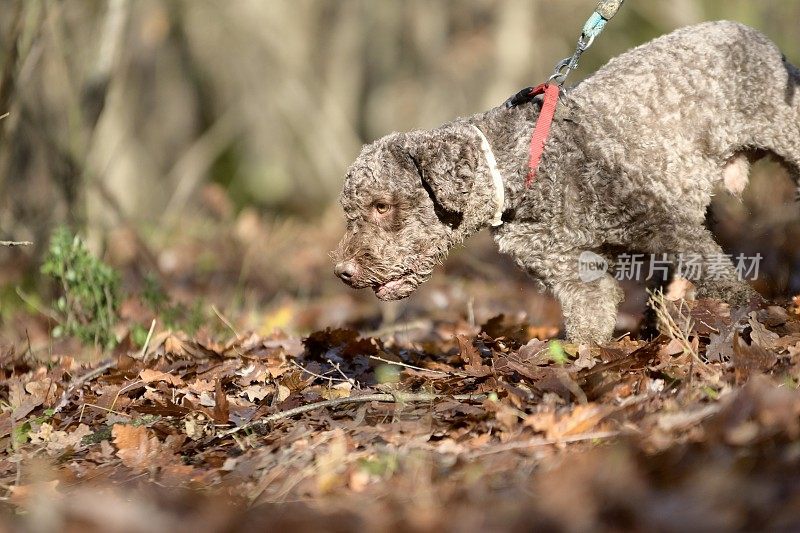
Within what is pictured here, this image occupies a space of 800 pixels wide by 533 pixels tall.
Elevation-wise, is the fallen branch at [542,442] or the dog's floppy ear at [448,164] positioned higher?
the dog's floppy ear at [448,164]

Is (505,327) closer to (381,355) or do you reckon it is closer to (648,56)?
(381,355)

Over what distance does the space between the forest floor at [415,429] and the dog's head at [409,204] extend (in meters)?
0.55

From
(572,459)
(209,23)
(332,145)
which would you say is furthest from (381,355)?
(209,23)

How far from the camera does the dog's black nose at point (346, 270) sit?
16.1ft

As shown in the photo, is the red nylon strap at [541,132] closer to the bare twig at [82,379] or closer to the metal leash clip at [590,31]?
the metal leash clip at [590,31]

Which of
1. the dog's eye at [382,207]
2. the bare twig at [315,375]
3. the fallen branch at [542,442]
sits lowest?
the bare twig at [315,375]

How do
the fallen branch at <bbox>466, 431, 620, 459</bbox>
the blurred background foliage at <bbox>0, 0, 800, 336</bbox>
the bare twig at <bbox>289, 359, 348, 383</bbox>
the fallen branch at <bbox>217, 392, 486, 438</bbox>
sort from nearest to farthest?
the fallen branch at <bbox>466, 431, 620, 459</bbox> → the fallen branch at <bbox>217, 392, 486, 438</bbox> → the bare twig at <bbox>289, 359, 348, 383</bbox> → the blurred background foliage at <bbox>0, 0, 800, 336</bbox>

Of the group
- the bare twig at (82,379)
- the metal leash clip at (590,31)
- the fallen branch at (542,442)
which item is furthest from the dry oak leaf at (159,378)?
the metal leash clip at (590,31)

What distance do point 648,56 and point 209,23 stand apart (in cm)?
1612

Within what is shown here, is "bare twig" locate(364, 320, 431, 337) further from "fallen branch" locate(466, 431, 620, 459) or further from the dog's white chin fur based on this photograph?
"fallen branch" locate(466, 431, 620, 459)

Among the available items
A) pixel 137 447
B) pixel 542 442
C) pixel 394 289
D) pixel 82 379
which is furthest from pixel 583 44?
pixel 82 379

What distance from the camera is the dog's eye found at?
5004 millimetres

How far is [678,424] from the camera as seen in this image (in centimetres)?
313

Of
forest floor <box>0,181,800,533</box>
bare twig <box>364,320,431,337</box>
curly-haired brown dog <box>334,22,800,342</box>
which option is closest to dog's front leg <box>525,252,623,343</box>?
curly-haired brown dog <box>334,22,800,342</box>
